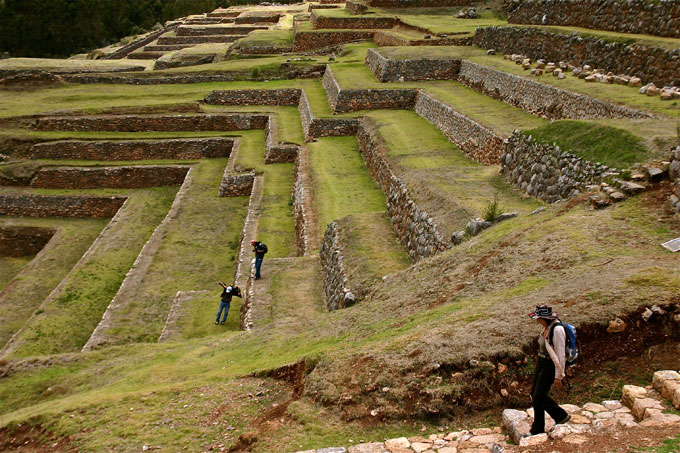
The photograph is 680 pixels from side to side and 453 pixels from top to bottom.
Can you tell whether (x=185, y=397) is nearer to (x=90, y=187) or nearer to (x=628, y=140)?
(x=628, y=140)

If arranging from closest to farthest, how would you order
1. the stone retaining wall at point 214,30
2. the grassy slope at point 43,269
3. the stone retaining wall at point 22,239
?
the grassy slope at point 43,269, the stone retaining wall at point 22,239, the stone retaining wall at point 214,30

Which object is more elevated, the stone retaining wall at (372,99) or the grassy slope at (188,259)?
the stone retaining wall at (372,99)

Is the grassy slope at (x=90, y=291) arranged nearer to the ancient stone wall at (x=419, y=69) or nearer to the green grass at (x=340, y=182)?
the green grass at (x=340, y=182)

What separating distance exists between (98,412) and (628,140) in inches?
376

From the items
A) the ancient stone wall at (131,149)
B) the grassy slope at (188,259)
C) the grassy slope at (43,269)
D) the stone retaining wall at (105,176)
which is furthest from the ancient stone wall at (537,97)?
the grassy slope at (43,269)

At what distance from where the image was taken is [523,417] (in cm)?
541

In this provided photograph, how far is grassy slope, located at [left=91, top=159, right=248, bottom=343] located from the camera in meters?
14.8

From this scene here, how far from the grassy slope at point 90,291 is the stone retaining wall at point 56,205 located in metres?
1.43

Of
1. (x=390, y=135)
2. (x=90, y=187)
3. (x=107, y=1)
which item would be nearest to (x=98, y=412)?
(x=390, y=135)

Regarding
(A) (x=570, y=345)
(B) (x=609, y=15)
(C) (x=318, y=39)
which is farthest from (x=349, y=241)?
(C) (x=318, y=39)

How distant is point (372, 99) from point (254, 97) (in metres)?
8.70

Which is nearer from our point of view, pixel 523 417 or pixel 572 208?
pixel 523 417

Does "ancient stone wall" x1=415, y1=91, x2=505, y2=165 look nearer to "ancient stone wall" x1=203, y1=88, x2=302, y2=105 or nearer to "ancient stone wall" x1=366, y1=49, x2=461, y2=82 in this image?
"ancient stone wall" x1=366, y1=49, x2=461, y2=82

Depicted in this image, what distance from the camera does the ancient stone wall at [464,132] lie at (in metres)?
15.8
